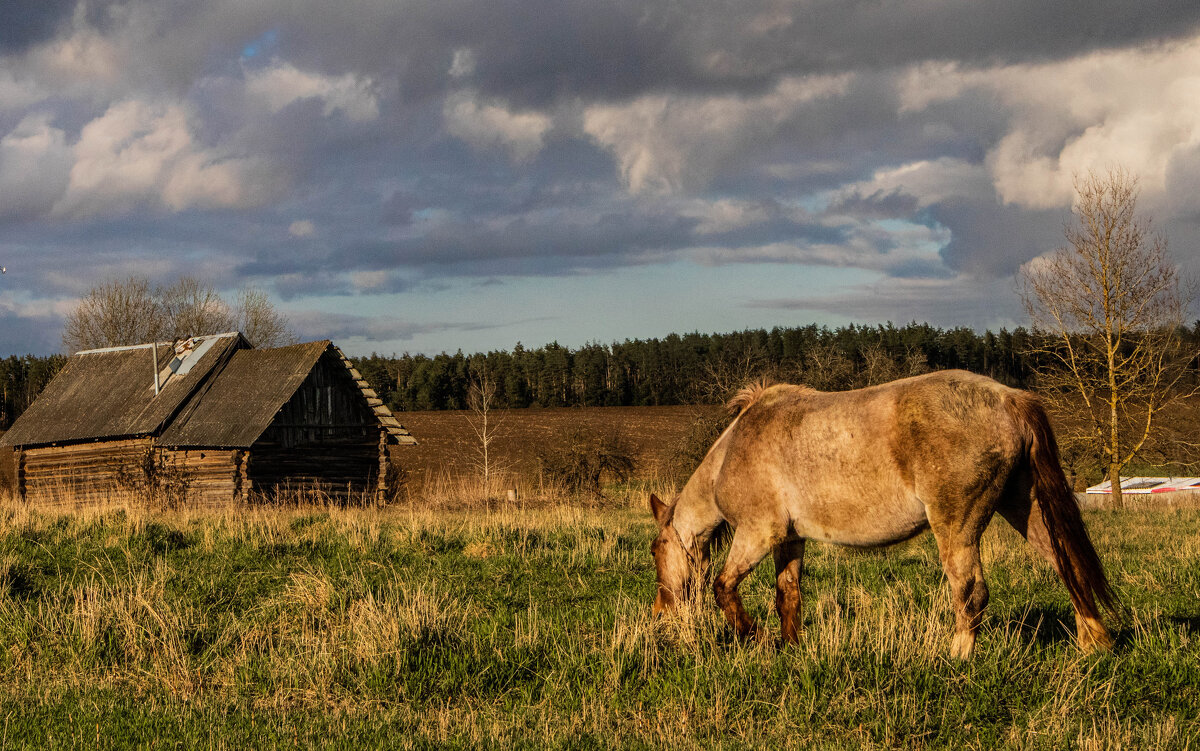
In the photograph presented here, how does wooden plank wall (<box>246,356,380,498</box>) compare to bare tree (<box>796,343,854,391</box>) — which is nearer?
wooden plank wall (<box>246,356,380,498</box>)

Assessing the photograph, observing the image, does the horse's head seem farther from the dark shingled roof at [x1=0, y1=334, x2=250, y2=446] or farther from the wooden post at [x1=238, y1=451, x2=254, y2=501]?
the dark shingled roof at [x1=0, y1=334, x2=250, y2=446]

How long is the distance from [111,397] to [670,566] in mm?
25719

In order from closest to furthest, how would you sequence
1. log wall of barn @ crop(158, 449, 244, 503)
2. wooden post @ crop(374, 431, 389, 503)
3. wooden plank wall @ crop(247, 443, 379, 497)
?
log wall of barn @ crop(158, 449, 244, 503) < wooden plank wall @ crop(247, 443, 379, 497) < wooden post @ crop(374, 431, 389, 503)

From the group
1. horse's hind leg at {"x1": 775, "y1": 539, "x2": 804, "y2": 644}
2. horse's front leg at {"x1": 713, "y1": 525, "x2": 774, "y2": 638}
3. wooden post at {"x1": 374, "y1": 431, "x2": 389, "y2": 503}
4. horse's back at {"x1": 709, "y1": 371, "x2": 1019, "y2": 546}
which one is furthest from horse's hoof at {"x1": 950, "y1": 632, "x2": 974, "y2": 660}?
wooden post at {"x1": 374, "y1": 431, "x2": 389, "y2": 503}

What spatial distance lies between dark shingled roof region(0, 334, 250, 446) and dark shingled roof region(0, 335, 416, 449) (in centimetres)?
4

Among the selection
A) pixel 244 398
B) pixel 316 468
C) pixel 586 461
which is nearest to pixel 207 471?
pixel 244 398

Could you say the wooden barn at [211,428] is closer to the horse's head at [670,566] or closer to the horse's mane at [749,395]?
the horse's head at [670,566]

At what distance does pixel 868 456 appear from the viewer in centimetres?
556

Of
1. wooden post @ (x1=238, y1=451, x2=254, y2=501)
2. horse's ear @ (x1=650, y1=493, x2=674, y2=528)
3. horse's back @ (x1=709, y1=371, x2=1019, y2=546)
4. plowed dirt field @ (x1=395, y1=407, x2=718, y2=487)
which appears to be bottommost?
plowed dirt field @ (x1=395, y1=407, x2=718, y2=487)

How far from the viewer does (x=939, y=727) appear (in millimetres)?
4480

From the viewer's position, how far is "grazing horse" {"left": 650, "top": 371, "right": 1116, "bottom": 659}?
5297mm

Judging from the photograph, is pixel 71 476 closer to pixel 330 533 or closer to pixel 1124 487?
pixel 330 533

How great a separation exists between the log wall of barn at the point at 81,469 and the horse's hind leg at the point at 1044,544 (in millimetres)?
24422

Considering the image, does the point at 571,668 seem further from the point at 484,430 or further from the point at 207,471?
the point at 207,471
